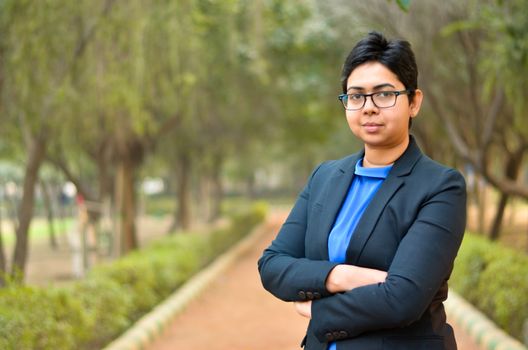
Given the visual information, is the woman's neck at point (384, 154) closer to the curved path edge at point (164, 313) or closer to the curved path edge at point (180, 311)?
the curved path edge at point (180, 311)

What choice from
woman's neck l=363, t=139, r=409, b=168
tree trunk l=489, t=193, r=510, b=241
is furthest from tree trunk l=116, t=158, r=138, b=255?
woman's neck l=363, t=139, r=409, b=168

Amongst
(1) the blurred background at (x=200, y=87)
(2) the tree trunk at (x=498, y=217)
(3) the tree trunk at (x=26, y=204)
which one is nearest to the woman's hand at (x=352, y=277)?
(1) the blurred background at (x=200, y=87)

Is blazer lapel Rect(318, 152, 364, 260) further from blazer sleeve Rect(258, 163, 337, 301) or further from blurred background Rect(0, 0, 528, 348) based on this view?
blurred background Rect(0, 0, 528, 348)

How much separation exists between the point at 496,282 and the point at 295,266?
6018mm

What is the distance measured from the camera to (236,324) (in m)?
9.16

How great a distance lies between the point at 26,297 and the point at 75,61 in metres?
3.22

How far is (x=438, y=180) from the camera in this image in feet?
6.97

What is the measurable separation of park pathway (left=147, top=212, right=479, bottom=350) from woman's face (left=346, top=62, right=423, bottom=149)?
17.5 ft

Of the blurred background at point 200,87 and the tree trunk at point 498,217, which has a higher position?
the blurred background at point 200,87

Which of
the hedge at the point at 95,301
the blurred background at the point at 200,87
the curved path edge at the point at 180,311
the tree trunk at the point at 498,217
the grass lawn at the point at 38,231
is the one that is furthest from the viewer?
the grass lawn at the point at 38,231

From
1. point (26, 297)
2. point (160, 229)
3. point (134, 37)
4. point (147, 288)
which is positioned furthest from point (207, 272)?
point (160, 229)

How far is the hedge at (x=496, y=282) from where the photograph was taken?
716 centimetres

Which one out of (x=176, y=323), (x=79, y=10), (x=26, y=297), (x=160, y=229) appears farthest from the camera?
(x=160, y=229)

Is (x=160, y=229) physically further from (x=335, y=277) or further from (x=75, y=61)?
(x=335, y=277)
